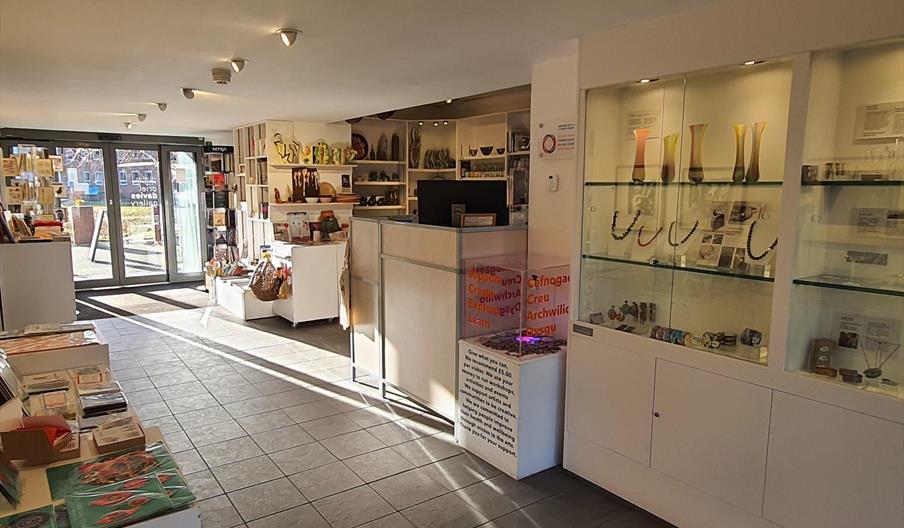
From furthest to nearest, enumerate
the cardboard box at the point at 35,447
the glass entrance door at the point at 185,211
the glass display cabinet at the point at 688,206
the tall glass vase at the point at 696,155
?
the glass entrance door at the point at 185,211
the tall glass vase at the point at 696,155
the glass display cabinet at the point at 688,206
the cardboard box at the point at 35,447

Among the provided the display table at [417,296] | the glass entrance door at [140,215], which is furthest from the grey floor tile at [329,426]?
the glass entrance door at [140,215]

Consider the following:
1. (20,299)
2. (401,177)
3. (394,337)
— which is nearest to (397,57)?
(394,337)

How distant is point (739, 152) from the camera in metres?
2.61

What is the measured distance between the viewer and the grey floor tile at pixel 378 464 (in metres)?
3.29

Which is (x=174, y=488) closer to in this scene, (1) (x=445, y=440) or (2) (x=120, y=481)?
(2) (x=120, y=481)

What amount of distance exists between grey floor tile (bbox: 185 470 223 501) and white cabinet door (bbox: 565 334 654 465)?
199 centimetres

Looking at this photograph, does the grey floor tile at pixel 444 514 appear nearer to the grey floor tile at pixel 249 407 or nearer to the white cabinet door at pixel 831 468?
the white cabinet door at pixel 831 468

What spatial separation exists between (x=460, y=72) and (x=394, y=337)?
1994mm

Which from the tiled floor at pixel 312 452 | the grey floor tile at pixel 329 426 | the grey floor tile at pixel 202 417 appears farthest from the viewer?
the grey floor tile at pixel 202 417

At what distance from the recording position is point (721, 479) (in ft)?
8.28

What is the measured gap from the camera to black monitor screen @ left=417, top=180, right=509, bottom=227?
13.4 feet

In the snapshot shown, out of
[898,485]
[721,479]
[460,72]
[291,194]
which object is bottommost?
[721,479]

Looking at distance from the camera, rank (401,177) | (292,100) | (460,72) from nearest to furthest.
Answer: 1. (460,72)
2. (292,100)
3. (401,177)

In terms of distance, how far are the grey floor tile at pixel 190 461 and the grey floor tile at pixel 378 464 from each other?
86 cm
